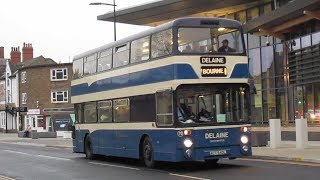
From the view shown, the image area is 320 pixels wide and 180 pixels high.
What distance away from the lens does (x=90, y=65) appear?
878 inches

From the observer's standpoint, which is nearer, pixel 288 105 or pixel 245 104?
pixel 245 104

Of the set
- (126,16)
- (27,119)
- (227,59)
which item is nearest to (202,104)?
(227,59)

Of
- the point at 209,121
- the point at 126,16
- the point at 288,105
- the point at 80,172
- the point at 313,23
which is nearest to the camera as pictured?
the point at 209,121

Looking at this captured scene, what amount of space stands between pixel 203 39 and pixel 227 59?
0.93 m

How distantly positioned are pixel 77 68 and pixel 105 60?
138 inches

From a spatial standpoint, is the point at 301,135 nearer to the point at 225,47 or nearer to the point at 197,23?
the point at 225,47

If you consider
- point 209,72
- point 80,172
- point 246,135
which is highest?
point 209,72

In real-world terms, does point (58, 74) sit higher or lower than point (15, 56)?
lower

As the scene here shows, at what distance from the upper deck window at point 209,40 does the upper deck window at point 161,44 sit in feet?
1.11

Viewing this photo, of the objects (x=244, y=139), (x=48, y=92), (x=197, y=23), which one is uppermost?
(x=48, y=92)

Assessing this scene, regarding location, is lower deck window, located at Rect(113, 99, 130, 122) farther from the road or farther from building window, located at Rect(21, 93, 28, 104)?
building window, located at Rect(21, 93, 28, 104)

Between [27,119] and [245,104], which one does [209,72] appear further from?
[27,119]

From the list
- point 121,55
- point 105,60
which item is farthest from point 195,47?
point 105,60

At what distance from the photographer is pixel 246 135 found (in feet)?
53.5
